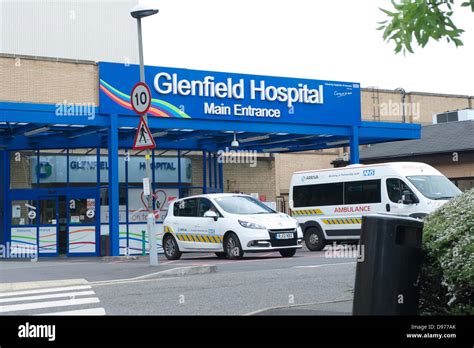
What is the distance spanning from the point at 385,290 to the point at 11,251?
20967mm

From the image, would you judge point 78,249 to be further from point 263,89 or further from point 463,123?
point 463,123

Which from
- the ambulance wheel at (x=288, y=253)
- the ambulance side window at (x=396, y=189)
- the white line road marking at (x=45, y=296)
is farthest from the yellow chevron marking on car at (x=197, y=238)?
the white line road marking at (x=45, y=296)

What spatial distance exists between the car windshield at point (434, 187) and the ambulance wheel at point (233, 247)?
531cm

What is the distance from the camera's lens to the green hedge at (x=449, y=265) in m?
6.48

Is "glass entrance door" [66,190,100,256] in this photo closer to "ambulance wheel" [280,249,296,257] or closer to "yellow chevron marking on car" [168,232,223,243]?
"yellow chevron marking on car" [168,232,223,243]

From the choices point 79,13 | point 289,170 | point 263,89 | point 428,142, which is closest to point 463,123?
point 428,142

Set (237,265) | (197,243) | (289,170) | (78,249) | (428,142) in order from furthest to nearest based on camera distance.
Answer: (289,170)
(428,142)
(78,249)
(197,243)
(237,265)

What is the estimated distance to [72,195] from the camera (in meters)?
25.5

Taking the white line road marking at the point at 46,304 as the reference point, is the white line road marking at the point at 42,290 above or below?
below

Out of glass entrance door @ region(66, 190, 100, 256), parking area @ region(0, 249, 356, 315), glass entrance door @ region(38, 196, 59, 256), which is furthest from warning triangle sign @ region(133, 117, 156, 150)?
glass entrance door @ region(38, 196, 59, 256)

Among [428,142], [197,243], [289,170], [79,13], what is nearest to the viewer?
[197,243]

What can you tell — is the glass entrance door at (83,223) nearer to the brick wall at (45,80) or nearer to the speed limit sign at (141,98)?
the brick wall at (45,80)

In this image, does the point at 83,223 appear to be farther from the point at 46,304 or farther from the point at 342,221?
the point at 46,304
